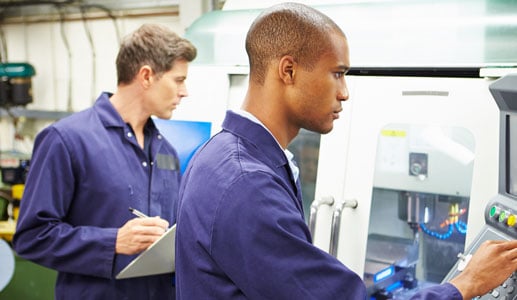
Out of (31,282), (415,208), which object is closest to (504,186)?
(415,208)

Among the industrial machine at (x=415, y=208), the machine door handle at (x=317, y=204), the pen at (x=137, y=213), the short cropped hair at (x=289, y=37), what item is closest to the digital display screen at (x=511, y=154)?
the industrial machine at (x=415, y=208)

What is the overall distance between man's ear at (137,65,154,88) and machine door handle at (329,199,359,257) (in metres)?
0.70

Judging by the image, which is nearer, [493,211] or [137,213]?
[493,211]

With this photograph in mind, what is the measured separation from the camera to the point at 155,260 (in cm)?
168

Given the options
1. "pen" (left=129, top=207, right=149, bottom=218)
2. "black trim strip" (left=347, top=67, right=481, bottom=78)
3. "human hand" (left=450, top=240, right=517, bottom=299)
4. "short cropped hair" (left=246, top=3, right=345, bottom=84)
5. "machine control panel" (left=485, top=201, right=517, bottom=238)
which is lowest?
"pen" (left=129, top=207, right=149, bottom=218)

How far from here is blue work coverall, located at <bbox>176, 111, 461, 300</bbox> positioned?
3.22 ft

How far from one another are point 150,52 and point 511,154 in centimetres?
110

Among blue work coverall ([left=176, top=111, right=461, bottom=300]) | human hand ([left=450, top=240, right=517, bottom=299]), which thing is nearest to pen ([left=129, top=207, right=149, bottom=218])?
blue work coverall ([left=176, top=111, right=461, bottom=300])

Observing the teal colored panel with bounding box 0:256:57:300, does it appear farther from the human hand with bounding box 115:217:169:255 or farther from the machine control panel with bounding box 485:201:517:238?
the machine control panel with bounding box 485:201:517:238

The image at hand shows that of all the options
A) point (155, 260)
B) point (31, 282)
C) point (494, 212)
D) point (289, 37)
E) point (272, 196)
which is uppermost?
point (289, 37)

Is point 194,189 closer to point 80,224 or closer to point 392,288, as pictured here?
point 80,224

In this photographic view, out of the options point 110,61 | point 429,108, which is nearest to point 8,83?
point 110,61

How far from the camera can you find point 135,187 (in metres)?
1.78

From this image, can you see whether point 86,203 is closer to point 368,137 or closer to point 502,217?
point 368,137
